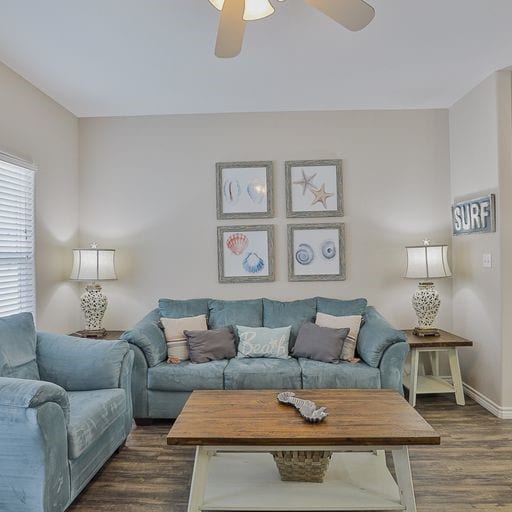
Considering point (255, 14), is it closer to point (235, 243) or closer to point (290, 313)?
point (235, 243)

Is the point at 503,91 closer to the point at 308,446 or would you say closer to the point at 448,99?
the point at 448,99

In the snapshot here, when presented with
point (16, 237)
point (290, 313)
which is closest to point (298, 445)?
point (290, 313)

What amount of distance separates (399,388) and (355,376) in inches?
13.9

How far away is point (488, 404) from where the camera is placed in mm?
3635

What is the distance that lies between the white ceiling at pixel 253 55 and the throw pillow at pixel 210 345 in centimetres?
205

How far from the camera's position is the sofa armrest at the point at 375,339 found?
334 cm

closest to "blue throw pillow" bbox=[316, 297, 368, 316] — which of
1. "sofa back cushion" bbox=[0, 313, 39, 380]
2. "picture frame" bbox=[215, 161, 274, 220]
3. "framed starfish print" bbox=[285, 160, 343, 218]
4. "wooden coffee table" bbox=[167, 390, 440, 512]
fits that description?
"framed starfish print" bbox=[285, 160, 343, 218]

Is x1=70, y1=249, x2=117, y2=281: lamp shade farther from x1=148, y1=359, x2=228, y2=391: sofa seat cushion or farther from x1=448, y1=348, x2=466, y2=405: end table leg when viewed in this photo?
x1=448, y1=348, x2=466, y2=405: end table leg

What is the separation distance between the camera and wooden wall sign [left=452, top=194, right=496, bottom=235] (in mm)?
3520

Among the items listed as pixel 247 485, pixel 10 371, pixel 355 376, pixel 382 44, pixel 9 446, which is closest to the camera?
pixel 9 446

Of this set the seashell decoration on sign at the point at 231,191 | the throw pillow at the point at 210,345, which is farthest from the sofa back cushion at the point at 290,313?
the seashell decoration on sign at the point at 231,191

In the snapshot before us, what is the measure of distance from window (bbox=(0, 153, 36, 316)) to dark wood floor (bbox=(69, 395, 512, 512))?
1.35 m

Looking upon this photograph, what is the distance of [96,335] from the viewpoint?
3.94 meters

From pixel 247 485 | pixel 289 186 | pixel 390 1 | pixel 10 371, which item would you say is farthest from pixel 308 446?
pixel 289 186
